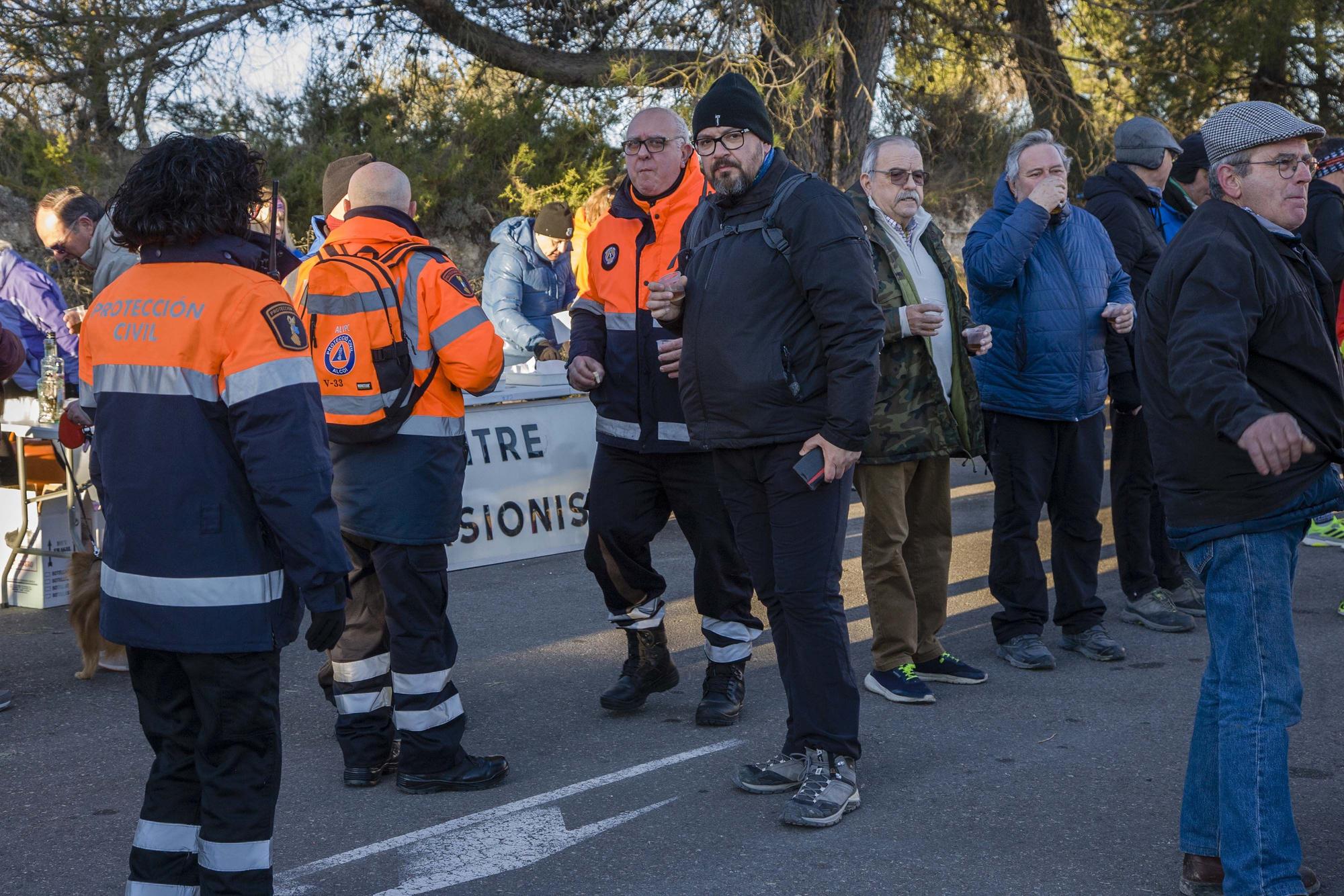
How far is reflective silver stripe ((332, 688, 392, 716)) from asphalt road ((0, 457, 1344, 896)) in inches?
9.8

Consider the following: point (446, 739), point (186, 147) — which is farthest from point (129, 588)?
point (446, 739)

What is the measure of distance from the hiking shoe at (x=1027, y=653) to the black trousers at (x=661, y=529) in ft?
3.81

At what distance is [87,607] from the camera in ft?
18.0

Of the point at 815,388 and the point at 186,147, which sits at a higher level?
the point at 186,147

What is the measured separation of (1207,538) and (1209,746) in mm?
517

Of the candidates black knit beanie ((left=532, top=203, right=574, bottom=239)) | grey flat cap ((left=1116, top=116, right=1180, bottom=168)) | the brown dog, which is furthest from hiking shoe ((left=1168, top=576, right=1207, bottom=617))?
the brown dog

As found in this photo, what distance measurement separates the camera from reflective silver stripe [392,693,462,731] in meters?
4.21

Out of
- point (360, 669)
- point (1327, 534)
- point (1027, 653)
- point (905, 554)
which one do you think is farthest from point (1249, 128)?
point (1327, 534)

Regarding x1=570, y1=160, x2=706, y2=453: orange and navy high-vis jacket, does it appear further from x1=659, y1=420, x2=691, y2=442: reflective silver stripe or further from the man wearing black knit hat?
the man wearing black knit hat

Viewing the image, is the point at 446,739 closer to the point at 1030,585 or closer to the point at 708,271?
the point at 708,271

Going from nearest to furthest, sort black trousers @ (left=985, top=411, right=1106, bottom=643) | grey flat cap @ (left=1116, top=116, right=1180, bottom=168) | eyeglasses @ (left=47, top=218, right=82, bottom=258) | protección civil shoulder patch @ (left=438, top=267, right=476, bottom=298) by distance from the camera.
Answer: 1. protección civil shoulder patch @ (left=438, top=267, right=476, bottom=298)
2. black trousers @ (left=985, top=411, right=1106, bottom=643)
3. grey flat cap @ (left=1116, top=116, right=1180, bottom=168)
4. eyeglasses @ (left=47, top=218, right=82, bottom=258)

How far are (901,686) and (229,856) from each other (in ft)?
8.95

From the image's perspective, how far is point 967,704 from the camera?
496 centimetres

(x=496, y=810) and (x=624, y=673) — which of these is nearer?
(x=496, y=810)
